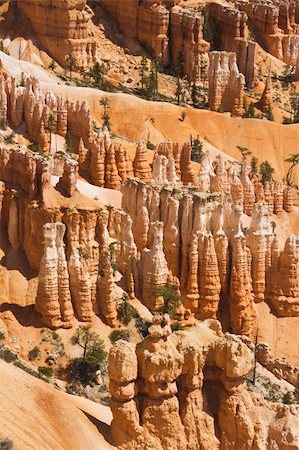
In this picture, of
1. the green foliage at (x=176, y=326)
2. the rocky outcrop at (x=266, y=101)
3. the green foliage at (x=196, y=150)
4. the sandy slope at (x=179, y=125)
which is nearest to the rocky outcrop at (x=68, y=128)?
the sandy slope at (x=179, y=125)

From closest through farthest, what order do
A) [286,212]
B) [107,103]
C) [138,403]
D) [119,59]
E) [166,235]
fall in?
[138,403], [166,235], [286,212], [107,103], [119,59]

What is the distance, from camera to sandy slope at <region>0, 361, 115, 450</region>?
27672mm

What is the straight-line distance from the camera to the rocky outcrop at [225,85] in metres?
91.1

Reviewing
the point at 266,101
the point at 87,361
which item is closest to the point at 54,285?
the point at 87,361

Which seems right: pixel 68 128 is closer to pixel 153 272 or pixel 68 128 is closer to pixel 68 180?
pixel 68 180

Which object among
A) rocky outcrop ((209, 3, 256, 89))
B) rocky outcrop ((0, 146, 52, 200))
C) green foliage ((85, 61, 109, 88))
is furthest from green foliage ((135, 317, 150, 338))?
rocky outcrop ((209, 3, 256, 89))

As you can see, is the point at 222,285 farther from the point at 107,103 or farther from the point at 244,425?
the point at 107,103

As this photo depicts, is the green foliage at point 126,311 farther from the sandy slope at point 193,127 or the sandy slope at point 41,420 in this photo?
the sandy slope at point 193,127

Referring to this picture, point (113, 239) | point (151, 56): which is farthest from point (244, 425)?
point (151, 56)

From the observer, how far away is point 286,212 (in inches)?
2623

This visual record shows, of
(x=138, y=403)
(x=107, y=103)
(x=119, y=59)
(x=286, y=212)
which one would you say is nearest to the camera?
(x=138, y=403)

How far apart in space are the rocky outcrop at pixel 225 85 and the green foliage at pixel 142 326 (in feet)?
155

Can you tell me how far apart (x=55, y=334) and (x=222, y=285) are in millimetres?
12413

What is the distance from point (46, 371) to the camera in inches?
1624
